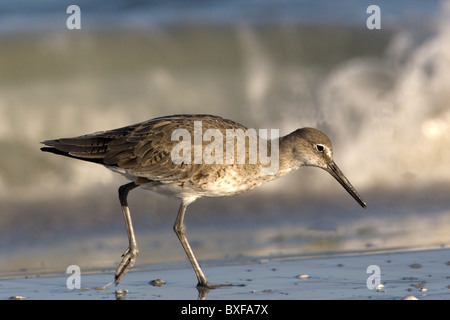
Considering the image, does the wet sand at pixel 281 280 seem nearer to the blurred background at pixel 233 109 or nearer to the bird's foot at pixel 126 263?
the bird's foot at pixel 126 263

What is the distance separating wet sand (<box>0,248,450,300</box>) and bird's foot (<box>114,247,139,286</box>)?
0.07 meters

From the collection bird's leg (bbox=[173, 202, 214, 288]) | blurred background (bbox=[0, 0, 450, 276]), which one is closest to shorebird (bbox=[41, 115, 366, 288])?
bird's leg (bbox=[173, 202, 214, 288])

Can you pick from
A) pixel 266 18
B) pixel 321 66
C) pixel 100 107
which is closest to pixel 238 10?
pixel 266 18

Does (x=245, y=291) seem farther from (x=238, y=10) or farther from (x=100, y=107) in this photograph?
(x=238, y=10)

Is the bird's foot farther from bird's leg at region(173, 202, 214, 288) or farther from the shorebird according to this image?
bird's leg at region(173, 202, 214, 288)

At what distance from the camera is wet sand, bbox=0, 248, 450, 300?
22.2ft

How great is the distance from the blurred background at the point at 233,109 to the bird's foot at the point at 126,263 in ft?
1.74

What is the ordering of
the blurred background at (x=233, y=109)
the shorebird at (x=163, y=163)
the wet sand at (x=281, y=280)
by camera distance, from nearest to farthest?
1. the wet sand at (x=281, y=280)
2. the shorebird at (x=163, y=163)
3. the blurred background at (x=233, y=109)

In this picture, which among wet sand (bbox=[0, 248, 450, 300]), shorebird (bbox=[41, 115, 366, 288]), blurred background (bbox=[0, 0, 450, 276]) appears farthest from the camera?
blurred background (bbox=[0, 0, 450, 276])

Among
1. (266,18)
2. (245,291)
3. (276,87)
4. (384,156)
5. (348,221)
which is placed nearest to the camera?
(245,291)

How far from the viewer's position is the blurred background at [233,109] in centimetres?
874

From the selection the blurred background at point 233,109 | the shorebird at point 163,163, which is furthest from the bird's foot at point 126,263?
the blurred background at point 233,109

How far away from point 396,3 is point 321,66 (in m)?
1.87

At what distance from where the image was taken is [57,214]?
9203mm
